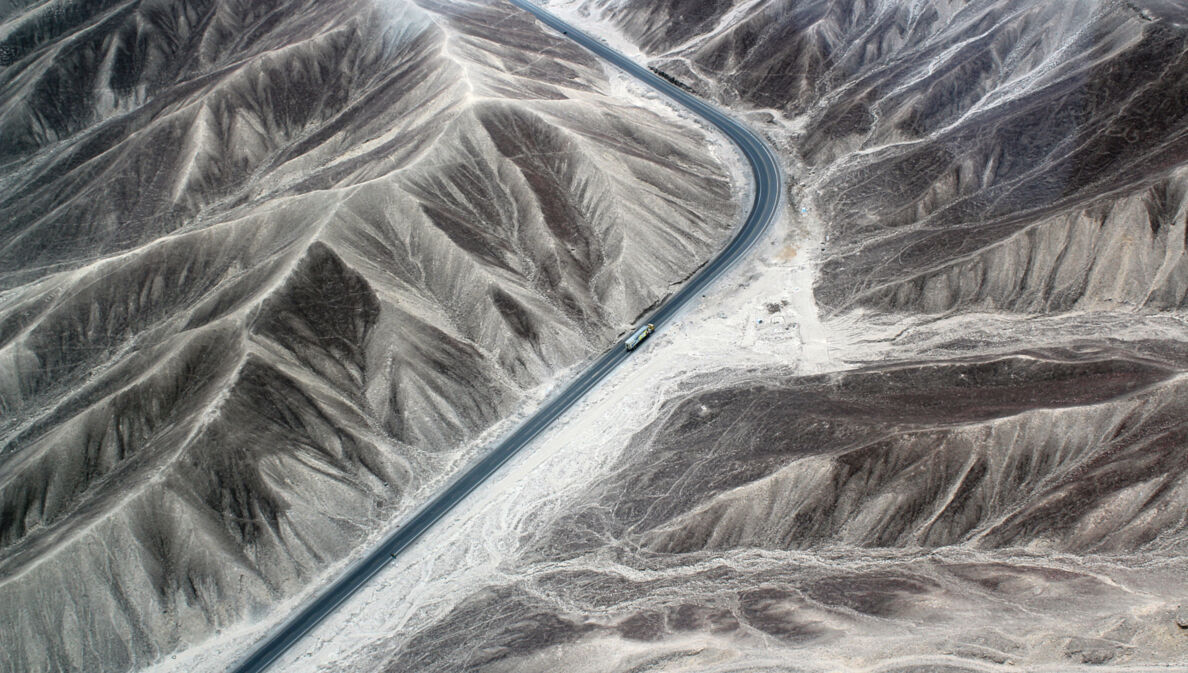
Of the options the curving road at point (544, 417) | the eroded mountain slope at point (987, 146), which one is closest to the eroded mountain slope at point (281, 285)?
the curving road at point (544, 417)

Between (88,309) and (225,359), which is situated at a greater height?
(88,309)

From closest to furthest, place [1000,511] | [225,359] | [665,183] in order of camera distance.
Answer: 1. [1000,511]
2. [225,359]
3. [665,183]

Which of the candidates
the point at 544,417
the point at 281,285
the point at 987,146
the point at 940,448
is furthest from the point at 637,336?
the point at 987,146

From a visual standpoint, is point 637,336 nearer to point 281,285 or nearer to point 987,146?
point 281,285

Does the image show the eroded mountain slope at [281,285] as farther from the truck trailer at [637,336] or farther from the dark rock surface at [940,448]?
the dark rock surface at [940,448]

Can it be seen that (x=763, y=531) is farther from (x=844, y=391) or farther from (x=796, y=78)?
(x=796, y=78)

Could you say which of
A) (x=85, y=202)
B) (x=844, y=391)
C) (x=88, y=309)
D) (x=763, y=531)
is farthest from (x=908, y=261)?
(x=85, y=202)
